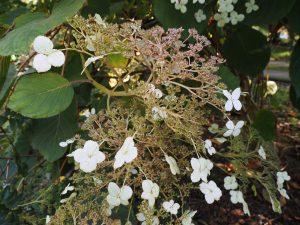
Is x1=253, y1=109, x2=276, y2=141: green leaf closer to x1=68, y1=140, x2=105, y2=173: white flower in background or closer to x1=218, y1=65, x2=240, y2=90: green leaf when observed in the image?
x1=218, y1=65, x2=240, y2=90: green leaf

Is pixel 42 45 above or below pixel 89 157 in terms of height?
above

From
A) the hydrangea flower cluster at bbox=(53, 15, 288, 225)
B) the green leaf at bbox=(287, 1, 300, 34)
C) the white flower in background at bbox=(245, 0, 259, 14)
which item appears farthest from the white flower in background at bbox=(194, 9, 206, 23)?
the hydrangea flower cluster at bbox=(53, 15, 288, 225)

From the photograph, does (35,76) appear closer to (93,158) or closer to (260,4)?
(93,158)

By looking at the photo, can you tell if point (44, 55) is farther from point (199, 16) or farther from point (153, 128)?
point (199, 16)

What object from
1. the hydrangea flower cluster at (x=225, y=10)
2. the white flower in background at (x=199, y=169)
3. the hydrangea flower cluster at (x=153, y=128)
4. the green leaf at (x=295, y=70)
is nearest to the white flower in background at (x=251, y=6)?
the hydrangea flower cluster at (x=225, y=10)

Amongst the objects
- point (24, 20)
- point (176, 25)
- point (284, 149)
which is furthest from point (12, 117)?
point (284, 149)

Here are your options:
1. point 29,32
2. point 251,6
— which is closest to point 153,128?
point 29,32

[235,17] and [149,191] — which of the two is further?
[235,17]
